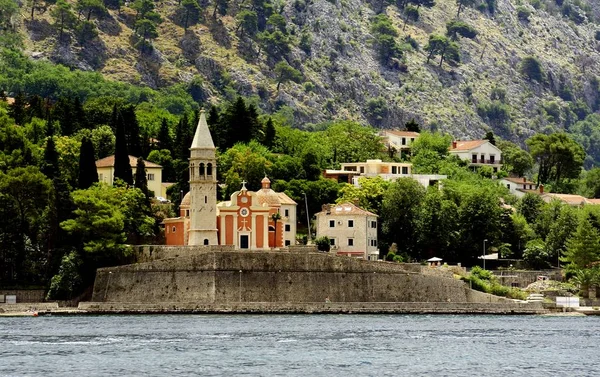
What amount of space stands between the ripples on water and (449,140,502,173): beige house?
63413 mm

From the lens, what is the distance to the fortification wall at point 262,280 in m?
127

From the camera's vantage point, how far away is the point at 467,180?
17212 cm

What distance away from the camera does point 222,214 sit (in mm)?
137375

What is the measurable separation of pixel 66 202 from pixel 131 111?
30.9m

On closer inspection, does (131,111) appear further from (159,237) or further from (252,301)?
(252,301)

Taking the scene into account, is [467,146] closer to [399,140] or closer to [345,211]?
[399,140]

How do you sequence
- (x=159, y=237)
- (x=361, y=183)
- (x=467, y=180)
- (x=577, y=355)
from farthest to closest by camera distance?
(x=467, y=180) < (x=361, y=183) < (x=159, y=237) < (x=577, y=355)

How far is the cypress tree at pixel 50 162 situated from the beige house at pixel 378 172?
3410cm

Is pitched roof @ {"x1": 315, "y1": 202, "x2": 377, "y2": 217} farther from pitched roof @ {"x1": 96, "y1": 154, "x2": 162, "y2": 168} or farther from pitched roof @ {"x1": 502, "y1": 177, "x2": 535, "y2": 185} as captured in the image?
pitched roof @ {"x1": 502, "y1": 177, "x2": 535, "y2": 185}

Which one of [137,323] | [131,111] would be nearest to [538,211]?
[131,111]

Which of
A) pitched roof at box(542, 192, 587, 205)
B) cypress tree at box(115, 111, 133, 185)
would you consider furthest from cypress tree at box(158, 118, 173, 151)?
pitched roof at box(542, 192, 587, 205)

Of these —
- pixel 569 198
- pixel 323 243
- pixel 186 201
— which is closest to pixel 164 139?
pixel 186 201

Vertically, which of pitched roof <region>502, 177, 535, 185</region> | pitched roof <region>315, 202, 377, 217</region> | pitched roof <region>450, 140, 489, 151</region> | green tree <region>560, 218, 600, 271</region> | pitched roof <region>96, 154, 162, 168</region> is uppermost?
pitched roof <region>450, 140, 489, 151</region>

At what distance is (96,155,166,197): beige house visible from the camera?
14700 cm
